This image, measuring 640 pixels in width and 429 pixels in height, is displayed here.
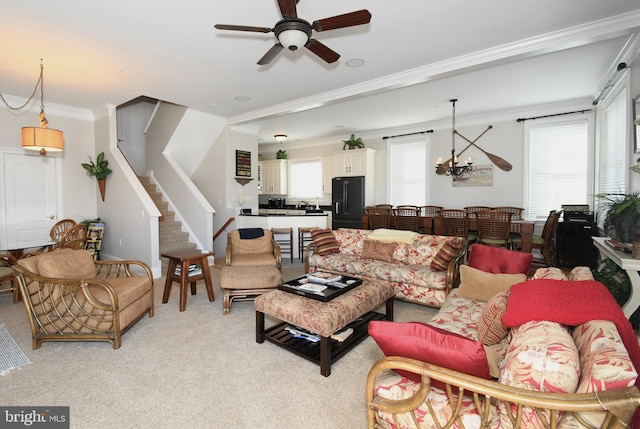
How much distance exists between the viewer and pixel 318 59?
368cm

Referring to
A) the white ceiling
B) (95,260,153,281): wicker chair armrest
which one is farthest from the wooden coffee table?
the white ceiling

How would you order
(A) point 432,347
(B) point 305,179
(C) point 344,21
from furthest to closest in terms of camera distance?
(B) point 305,179, (C) point 344,21, (A) point 432,347

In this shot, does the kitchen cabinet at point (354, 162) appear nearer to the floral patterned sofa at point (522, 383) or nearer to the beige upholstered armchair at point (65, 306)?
the beige upholstered armchair at point (65, 306)

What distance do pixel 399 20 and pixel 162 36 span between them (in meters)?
2.32

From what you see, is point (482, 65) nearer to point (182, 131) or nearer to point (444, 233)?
point (444, 233)

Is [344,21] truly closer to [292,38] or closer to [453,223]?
[292,38]

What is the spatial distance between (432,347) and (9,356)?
132 inches

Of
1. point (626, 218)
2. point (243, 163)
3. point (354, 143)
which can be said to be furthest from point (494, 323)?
point (354, 143)

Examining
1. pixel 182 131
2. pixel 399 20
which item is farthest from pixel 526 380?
pixel 182 131

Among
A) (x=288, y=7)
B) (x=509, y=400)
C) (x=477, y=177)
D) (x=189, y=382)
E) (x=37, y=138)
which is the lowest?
(x=189, y=382)

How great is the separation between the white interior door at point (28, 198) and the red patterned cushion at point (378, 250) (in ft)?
17.8

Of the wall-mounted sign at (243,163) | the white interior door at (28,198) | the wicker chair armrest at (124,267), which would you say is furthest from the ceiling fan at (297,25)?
the white interior door at (28,198)

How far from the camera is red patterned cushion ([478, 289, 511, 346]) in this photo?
6.06ft

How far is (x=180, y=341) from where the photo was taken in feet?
9.42
